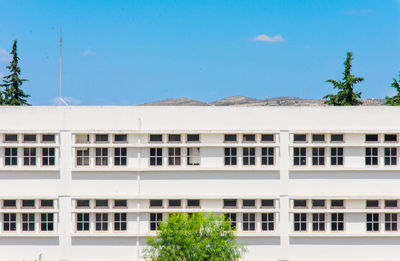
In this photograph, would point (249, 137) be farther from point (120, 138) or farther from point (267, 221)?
point (120, 138)

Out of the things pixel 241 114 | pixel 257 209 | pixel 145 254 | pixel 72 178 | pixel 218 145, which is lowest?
pixel 145 254

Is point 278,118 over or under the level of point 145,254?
over

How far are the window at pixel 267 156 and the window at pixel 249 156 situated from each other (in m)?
0.42

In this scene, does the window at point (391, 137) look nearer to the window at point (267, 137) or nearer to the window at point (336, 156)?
the window at point (336, 156)

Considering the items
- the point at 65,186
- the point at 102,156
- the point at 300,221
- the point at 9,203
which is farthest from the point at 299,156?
the point at 9,203

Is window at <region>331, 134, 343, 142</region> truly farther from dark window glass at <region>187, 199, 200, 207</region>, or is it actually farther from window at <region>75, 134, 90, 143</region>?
window at <region>75, 134, 90, 143</region>

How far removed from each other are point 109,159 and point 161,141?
99.5 inches

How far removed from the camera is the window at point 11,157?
2328cm

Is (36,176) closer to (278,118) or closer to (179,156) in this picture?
(179,156)

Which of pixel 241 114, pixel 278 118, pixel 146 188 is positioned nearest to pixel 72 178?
pixel 146 188

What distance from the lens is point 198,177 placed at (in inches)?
917

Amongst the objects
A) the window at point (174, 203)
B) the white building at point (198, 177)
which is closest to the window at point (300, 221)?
the white building at point (198, 177)

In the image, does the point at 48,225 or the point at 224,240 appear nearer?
the point at 224,240

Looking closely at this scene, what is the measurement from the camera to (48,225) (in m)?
23.4
